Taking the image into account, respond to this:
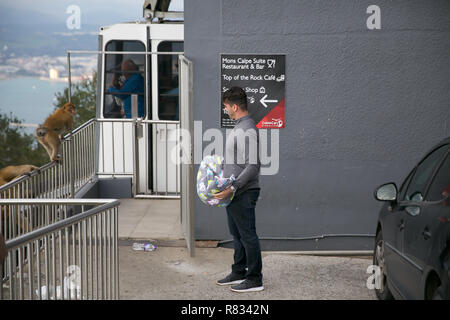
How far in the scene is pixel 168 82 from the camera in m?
10.1

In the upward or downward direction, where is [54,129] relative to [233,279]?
upward

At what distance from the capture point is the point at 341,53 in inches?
289

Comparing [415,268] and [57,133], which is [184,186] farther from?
[415,268]

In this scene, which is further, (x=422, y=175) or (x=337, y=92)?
(x=337, y=92)

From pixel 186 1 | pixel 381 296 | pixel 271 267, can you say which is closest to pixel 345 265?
pixel 271 267

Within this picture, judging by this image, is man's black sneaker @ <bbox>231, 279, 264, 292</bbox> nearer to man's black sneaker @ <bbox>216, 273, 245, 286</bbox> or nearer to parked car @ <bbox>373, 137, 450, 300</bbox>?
man's black sneaker @ <bbox>216, 273, 245, 286</bbox>

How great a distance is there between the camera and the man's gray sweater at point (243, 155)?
5605 millimetres

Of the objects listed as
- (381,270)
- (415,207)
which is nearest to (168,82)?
(381,270)

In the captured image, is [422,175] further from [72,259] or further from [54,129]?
[54,129]

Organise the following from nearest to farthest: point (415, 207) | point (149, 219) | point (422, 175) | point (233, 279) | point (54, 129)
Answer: point (415, 207) → point (422, 175) → point (233, 279) → point (54, 129) → point (149, 219)

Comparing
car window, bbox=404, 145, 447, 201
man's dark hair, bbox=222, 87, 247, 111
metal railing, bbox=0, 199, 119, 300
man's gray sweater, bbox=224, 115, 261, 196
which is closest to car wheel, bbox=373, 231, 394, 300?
car window, bbox=404, 145, 447, 201

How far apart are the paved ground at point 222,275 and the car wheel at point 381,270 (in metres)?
0.33

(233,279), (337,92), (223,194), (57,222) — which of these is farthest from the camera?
(337,92)

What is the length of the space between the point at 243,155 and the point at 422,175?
5.38 feet
